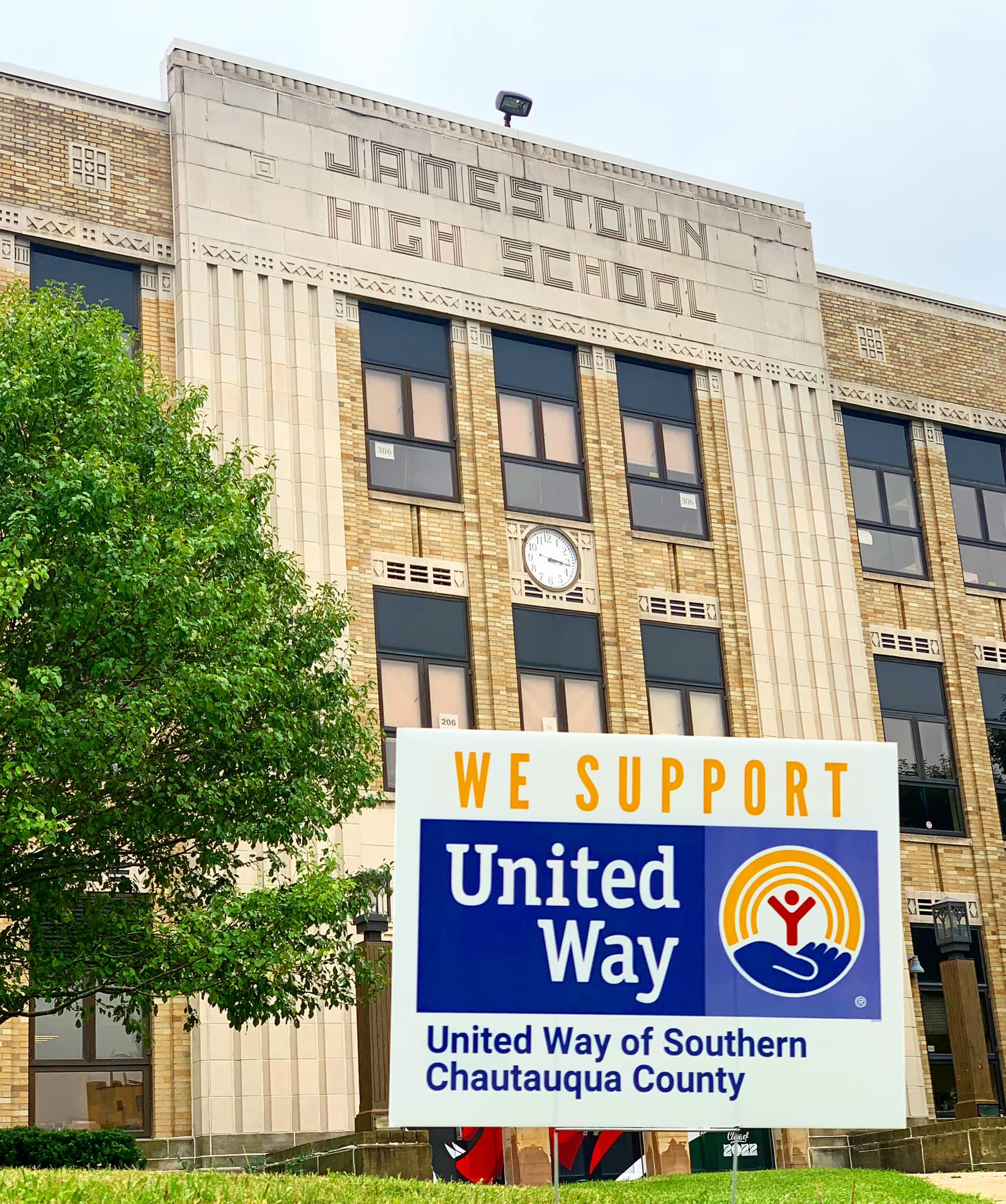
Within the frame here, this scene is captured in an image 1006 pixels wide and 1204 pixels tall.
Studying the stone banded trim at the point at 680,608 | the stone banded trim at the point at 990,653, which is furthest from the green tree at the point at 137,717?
the stone banded trim at the point at 990,653

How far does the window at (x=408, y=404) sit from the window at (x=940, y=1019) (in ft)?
34.8

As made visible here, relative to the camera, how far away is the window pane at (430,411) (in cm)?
2472

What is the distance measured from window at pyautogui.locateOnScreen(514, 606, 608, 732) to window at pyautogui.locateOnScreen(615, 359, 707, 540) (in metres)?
2.36

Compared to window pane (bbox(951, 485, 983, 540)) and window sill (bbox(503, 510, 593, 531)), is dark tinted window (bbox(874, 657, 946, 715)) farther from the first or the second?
window sill (bbox(503, 510, 593, 531))

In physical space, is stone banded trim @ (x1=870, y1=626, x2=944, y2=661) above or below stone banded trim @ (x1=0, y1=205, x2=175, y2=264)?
below

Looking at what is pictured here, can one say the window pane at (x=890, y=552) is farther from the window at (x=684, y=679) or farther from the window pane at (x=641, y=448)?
the window pane at (x=641, y=448)

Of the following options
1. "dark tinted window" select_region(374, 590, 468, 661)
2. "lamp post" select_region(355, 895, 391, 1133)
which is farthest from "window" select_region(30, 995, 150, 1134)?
→ "dark tinted window" select_region(374, 590, 468, 661)

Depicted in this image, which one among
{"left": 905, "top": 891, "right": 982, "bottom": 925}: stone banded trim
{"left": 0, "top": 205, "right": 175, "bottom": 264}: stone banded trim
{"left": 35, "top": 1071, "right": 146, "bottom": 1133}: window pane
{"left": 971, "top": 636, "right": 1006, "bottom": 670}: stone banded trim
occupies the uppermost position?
{"left": 0, "top": 205, "right": 175, "bottom": 264}: stone banded trim

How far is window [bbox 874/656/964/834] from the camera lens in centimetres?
2683

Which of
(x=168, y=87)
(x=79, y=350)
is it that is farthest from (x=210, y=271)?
(x=79, y=350)

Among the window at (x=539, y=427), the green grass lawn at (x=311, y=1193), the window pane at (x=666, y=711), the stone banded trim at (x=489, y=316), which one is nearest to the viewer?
the green grass lawn at (x=311, y=1193)

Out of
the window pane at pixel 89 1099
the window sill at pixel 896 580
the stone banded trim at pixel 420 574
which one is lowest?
the window pane at pixel 89 1099

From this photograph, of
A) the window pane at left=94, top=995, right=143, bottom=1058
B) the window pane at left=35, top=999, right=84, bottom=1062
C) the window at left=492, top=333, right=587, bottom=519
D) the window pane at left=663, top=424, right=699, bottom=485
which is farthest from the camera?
the window pane at left=663, top=424, right=699, bottom=485

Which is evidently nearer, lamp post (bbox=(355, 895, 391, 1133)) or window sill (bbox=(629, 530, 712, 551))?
lamp post (bbox=(355, 895, 391, 1133))
